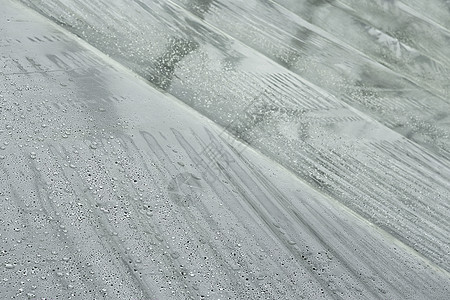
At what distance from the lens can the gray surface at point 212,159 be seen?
90cm

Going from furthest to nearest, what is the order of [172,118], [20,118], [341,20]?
[341,20]
[172,118]
[20,118]

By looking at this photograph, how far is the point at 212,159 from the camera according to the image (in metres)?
1.08

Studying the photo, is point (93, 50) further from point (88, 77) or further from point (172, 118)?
point (172, 118)

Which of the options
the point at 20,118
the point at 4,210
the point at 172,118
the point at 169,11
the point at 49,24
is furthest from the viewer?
the point at 169,11

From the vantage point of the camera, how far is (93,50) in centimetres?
123

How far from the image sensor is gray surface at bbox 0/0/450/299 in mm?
898

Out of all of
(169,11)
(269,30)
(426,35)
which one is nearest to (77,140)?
(169,11)

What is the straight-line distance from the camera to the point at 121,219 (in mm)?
936

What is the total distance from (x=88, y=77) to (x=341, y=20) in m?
0.76

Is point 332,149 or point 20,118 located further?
point 332,149

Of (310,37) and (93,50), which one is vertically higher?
(310,37)

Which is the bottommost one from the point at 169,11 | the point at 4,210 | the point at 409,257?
the point at 4,210

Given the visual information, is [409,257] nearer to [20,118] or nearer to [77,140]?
[77,140]

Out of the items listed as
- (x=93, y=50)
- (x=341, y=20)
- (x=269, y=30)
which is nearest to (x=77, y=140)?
(x=93, y=50)
